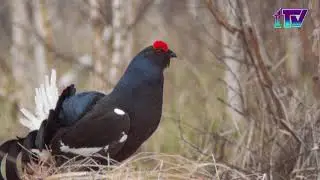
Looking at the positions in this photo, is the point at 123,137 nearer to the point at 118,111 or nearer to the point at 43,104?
the point at 118,111

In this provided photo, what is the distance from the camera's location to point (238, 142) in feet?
7.28

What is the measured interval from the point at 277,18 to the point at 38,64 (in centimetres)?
131

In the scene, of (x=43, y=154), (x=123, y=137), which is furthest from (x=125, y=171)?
(x=43, y=154)

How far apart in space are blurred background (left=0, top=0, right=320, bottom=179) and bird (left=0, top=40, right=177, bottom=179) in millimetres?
211

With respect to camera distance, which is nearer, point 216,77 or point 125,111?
point 125,111

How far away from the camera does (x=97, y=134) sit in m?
1.75

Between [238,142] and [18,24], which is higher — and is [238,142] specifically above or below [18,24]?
below

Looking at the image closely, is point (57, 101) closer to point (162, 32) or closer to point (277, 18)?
point (277, 18)

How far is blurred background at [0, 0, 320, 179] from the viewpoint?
6.41 feet

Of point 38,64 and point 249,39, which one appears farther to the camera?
point 38,64

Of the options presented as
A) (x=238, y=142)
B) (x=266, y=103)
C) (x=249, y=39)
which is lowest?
(x=238, y=142)

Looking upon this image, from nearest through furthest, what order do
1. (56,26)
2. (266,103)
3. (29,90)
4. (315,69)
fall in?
1. (315,69)
2. (266,103)
3. (29,90)
4. (56,26)

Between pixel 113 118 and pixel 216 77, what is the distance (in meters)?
0.95

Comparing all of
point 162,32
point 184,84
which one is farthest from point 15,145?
point 162,32
